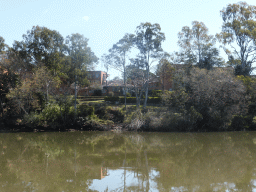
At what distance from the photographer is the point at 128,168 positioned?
11297 mm

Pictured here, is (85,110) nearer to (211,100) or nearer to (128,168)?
(211,100)

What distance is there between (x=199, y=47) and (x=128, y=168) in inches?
1141

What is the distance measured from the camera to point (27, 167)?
11.4 meters

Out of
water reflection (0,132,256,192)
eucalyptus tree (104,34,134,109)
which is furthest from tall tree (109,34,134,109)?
water reflection (0,132,256,192)

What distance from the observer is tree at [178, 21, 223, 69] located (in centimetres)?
3453

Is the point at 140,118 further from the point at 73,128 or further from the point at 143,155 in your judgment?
the point at 143,155

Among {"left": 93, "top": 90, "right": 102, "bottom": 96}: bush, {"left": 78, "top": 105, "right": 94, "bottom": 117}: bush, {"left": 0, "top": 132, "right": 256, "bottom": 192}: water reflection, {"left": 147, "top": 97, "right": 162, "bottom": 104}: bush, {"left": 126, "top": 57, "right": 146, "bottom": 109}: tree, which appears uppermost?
{"left": 126, "top": 57, "right": 146, "bottom": 109}: tree

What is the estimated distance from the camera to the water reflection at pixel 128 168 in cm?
868

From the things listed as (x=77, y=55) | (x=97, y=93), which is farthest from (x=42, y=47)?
(x=97, y=93)

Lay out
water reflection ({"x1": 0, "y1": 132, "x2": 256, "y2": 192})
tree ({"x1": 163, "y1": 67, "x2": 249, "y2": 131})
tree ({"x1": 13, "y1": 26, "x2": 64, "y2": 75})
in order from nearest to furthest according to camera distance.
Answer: water reflection ({"x1": 0, "y1": 132, "x2": 256, "y2": 192})
tree ({"x1": 163, "y1": 67, "x2": 249, "y2": 131})
tree ({"x1": 13, "y1": 26, "x2": 64, "y2": 75})

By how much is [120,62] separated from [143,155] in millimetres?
18345

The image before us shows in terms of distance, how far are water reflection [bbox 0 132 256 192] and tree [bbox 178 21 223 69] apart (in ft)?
65.7

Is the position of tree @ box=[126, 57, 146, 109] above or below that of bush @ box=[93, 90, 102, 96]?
above

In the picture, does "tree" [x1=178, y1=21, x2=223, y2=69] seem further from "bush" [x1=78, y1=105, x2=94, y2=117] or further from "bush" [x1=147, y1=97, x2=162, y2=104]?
"bush" [x1=78, y1=105, x2=94, y2=117]
